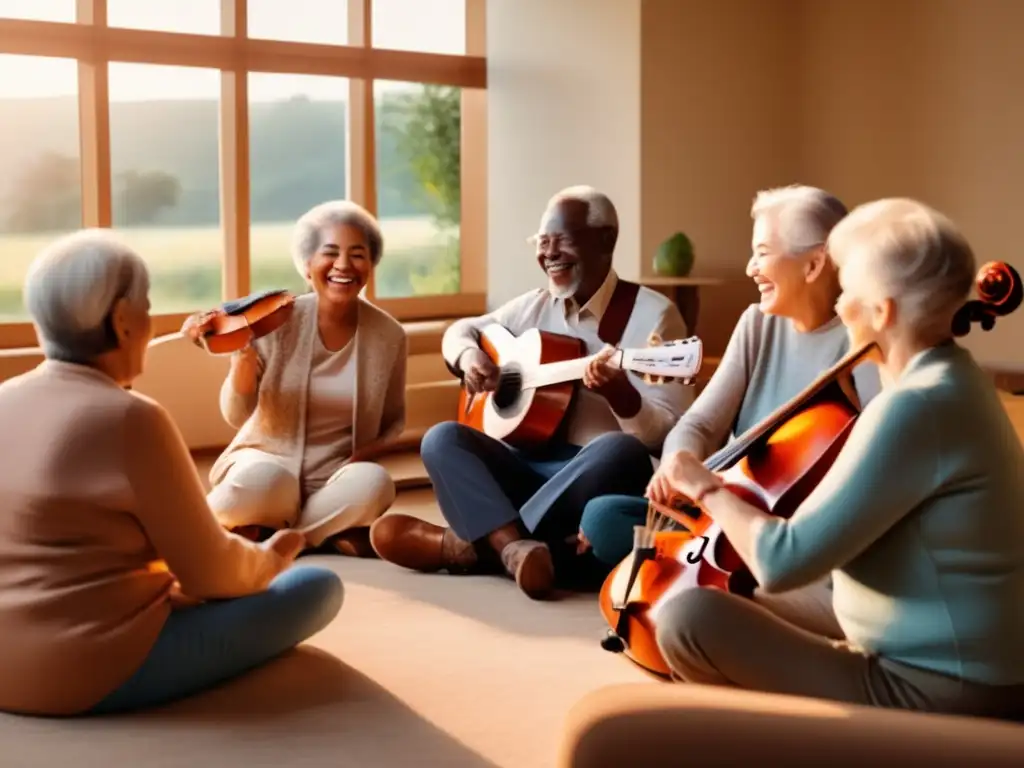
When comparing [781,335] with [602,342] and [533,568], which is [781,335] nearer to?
[602,342]

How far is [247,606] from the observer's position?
9.42 ft

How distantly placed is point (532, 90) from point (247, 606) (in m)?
3.91

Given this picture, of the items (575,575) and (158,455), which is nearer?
(158,455)

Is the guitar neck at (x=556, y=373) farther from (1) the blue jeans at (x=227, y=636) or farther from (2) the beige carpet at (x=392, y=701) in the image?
(1) the blue jeans at (x=227, y=636)

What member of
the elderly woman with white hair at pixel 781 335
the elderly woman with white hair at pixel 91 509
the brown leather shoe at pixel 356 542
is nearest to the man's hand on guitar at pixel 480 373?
the brown leather shoe at pixel 356 542

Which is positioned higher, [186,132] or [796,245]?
[186,132]

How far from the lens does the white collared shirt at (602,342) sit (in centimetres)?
385

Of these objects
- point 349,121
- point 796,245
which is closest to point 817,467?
point 796,245

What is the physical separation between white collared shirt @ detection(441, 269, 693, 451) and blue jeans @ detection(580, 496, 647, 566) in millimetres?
309

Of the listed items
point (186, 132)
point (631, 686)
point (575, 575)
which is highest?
point (186, 132)

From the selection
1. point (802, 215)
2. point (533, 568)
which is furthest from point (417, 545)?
point (802, 215)

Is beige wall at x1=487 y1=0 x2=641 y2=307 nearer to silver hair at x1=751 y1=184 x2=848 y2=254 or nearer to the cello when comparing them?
silver hair at x1=751 y1=184 x2=848 y2=254

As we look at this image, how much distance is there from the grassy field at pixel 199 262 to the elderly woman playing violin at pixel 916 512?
148 inches

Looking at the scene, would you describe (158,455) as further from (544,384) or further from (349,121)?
(349,121)
